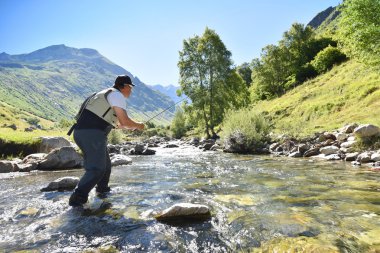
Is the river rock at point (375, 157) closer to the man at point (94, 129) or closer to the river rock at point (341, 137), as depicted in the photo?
the river rock at point (341, 137)

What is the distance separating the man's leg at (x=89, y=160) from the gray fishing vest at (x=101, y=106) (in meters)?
0.42

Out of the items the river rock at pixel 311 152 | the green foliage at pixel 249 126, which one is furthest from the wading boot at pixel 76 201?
the green foliage at pixel 249 126

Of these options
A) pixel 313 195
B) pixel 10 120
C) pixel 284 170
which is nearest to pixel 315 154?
pixel 284 170

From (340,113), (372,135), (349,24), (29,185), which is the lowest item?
(29,185)

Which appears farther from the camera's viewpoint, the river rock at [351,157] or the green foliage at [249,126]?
the green foliage at [249,126]

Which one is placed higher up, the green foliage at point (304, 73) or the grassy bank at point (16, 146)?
the green foliage at point (304, 73)

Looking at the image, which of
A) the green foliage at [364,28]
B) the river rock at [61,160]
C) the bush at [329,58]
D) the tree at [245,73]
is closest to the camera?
the river rock at [61,160]

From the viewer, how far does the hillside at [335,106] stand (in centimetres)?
2617

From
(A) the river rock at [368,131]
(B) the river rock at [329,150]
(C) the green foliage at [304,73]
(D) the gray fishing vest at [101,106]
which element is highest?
(C) the green foliage at [304,73]

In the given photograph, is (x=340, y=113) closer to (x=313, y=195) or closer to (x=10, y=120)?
(x=313, y=195)

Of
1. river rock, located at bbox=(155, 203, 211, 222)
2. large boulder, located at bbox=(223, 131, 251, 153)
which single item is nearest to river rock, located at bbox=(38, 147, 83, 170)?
river rock, located at bbox=(155, 203, 211, 222)

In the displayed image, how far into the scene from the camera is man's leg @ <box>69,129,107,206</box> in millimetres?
7340

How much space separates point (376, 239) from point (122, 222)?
4734 millimetres

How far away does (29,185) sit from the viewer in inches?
436
